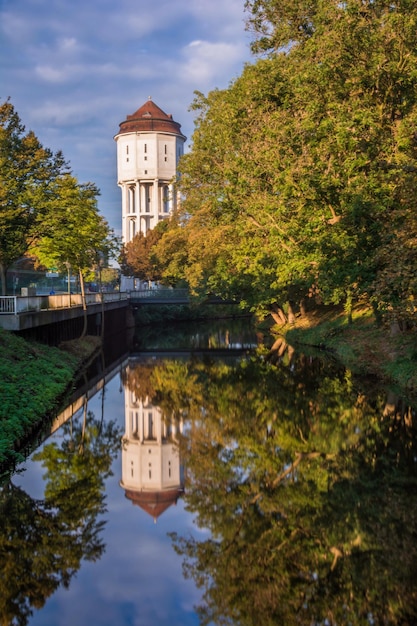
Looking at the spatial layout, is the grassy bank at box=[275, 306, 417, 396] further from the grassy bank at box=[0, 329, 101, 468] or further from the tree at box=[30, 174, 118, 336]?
the tree at box=[30, 174, 118, 336]

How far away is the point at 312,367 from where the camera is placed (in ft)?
104

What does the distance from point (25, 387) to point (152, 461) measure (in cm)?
599

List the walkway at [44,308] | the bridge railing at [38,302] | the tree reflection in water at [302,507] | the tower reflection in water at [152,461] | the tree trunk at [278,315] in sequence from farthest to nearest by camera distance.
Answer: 1. the tree trunk at [278,315]
2. the bridge railing at [38,302]
3. the walkway at [44,308]
4. the tower reflection in water at [152,461]
5. the tree reflection in water at [302,507]

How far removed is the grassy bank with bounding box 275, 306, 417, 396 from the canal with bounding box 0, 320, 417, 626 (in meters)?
2.09

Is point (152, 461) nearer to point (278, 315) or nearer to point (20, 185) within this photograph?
point (20, 185)

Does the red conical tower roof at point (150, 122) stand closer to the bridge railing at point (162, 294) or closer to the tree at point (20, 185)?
the bridge railing at point (162, 294)

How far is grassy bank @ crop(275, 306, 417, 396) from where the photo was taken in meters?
24.7

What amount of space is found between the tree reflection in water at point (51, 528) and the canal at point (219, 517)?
3 centimetres

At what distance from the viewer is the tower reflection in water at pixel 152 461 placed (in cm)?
1304

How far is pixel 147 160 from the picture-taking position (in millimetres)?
110000

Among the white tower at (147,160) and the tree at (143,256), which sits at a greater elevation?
the white tower at (147,160)

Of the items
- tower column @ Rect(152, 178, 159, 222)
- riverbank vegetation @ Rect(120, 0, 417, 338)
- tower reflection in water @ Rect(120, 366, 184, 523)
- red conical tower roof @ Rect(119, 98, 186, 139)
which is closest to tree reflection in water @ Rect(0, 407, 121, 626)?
tower reflection in water @ Rect(120, 366, 184, 523)

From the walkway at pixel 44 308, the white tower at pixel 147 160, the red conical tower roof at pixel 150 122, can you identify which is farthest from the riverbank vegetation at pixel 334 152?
the red conical tower roof at pixel 150 122

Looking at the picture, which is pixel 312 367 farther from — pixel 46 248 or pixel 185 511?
pixel 185 511
